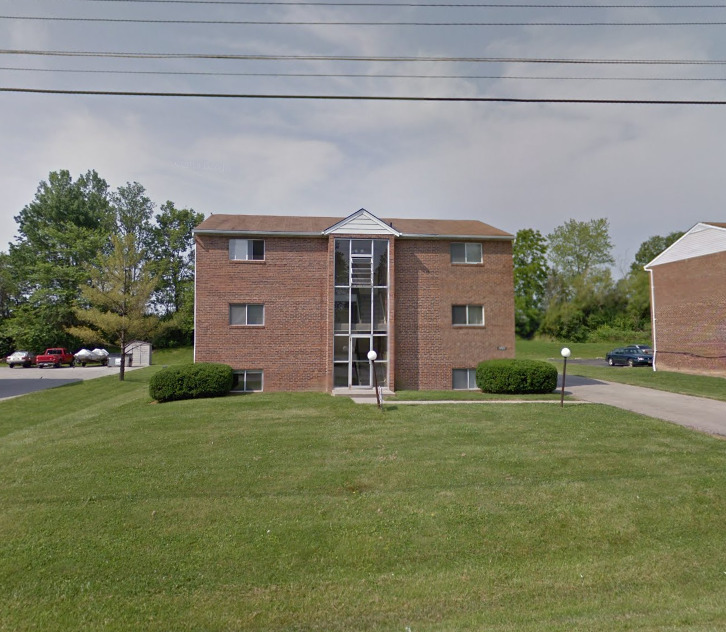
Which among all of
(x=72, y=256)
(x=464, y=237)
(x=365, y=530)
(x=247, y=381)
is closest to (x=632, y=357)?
(x=464, y=237)

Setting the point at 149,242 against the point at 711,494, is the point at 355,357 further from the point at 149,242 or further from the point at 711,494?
the point at 149,242

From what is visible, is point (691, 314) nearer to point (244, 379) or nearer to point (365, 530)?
point (244, 379)

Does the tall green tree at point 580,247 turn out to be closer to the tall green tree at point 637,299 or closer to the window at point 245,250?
the tall green tree at point 637,299

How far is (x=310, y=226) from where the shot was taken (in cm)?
1945

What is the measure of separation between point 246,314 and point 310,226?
4.40m

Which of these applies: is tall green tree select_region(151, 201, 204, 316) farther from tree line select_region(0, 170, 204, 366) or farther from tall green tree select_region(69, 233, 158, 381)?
tall green tree select_region(69, 233, 158, 381)

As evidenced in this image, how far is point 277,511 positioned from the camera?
6.55 m

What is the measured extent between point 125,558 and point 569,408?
1188 centimetres

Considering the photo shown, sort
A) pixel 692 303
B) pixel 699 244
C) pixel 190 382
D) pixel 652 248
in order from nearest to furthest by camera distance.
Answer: pixel 190 382 → pixel 699 244 → pixel 692 303 → pixel 652 248

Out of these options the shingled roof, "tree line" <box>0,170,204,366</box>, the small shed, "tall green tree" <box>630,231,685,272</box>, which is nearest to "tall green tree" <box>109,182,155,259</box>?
"tree line" <box>0,170,204,366</box>

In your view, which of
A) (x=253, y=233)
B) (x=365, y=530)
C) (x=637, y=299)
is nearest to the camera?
(x=365, y=530)

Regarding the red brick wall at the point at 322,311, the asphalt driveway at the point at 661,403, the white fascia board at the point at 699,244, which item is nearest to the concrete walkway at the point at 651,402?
the asphalt driveway at the point at 661,403

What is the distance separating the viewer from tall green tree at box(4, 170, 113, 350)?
155 ft

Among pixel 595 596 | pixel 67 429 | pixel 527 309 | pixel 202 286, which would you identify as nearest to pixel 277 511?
A: pixel 595 596
